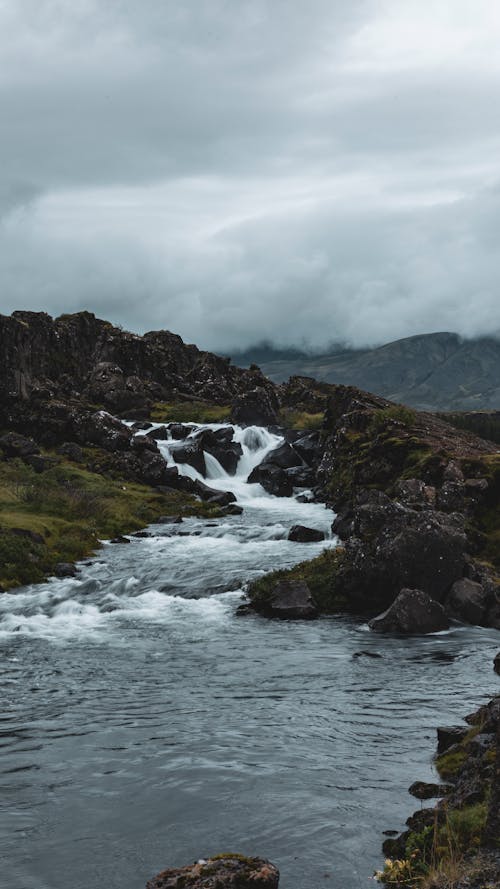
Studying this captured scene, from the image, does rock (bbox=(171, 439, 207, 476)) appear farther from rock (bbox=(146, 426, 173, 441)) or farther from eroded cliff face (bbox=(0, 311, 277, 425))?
eroded cliff face (bbox=(0, 311, 277, 425))

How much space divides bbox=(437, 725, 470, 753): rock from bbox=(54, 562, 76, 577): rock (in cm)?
2848

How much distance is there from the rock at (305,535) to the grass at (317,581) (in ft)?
41.2

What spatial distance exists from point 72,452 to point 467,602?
5730cm

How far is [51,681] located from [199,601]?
43.0ft

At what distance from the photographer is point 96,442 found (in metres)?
84.4

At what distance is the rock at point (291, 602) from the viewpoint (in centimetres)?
3131

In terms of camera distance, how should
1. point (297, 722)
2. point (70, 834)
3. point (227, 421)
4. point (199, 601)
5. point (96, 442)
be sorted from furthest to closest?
point (227, 421) → point (96, 442) → point (199, 601) → point (297, 722) → point (70, 834)

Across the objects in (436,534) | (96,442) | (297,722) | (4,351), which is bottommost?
(297,722)

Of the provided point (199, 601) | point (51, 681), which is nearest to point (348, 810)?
point (51, 681)

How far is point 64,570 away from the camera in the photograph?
40.7m

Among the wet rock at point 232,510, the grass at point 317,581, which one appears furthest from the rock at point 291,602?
the wet rock at point 232,510

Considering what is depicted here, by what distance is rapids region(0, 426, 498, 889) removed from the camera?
12.0m

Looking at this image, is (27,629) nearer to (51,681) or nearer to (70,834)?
(51,681)

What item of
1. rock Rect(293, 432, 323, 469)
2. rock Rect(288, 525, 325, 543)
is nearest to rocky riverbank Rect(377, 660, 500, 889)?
rock Rect(288, 525, 325, 543)
